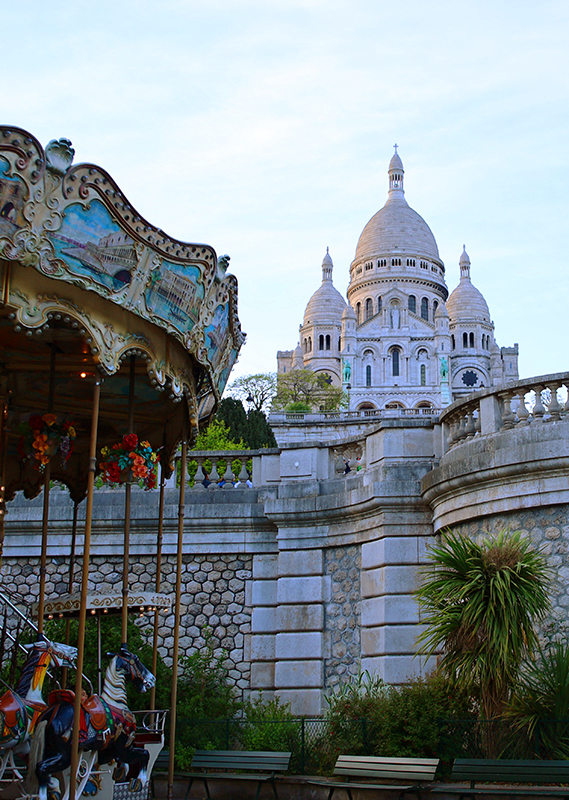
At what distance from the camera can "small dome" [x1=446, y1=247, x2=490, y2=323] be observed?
5285 inches

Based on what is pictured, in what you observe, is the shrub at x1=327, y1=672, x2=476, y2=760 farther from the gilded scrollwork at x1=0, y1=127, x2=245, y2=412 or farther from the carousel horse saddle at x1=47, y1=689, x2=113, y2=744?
the gilded scrollwork at x1=0, y1=127, x2=245, y2=412

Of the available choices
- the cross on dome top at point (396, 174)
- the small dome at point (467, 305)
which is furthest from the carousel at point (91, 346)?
the cross on dome top at point (396, 174)

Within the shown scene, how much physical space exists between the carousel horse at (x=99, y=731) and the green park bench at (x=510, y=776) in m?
3.09

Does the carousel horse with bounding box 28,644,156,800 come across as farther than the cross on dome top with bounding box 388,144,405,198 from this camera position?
No

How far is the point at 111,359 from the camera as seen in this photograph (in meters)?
8.95

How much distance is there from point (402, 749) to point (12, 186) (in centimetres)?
716

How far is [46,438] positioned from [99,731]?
3.74 m

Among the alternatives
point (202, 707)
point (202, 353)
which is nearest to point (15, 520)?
point (202, 707)

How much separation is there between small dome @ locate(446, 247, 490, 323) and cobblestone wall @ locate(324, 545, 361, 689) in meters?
122

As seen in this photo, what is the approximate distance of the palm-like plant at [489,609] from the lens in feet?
32.9

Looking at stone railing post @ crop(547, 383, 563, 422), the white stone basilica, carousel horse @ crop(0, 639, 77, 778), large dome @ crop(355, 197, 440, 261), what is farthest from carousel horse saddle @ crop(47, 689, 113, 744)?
large dome @ crop(355, 197, 440, 261)

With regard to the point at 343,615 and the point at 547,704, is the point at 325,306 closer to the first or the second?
the point at 343,615

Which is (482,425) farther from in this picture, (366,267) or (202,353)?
(366,267)

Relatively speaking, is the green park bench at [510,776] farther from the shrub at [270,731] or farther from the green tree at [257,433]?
the green tree at [257,433]
